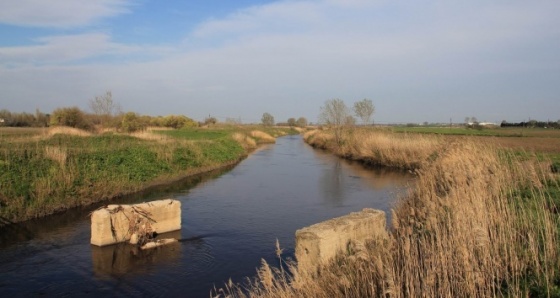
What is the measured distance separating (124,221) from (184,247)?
1702 mm

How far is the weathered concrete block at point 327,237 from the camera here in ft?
23.8

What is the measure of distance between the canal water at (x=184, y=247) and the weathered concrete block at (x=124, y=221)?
33 cm

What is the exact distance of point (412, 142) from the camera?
96.2ft

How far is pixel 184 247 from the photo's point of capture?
1032 centimetres

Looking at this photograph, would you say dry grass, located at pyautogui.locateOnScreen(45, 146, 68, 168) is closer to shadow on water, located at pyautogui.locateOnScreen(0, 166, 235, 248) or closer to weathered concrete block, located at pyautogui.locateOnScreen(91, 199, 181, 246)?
shadow on water, located at pyautogui.locateOnScreen(0, 166, 235, 248)

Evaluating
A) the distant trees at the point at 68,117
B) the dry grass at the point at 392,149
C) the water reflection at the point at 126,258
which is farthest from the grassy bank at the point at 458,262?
the distant trees at the point at 68,117

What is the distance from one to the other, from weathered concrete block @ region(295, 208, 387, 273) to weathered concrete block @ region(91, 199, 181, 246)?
4.88m

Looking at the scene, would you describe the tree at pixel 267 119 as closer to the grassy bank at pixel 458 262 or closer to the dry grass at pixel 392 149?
the dry grass at pixel 392 149

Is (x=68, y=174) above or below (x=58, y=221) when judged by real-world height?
above

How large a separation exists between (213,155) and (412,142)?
14775mm

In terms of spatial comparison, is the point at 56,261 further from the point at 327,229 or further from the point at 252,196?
the point at 252,196

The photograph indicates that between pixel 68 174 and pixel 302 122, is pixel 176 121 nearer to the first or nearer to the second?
pixel 68 174

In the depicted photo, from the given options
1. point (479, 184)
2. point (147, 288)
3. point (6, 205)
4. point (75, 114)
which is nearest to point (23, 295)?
point (147, 288)

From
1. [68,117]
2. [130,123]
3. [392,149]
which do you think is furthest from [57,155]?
[130,123]
